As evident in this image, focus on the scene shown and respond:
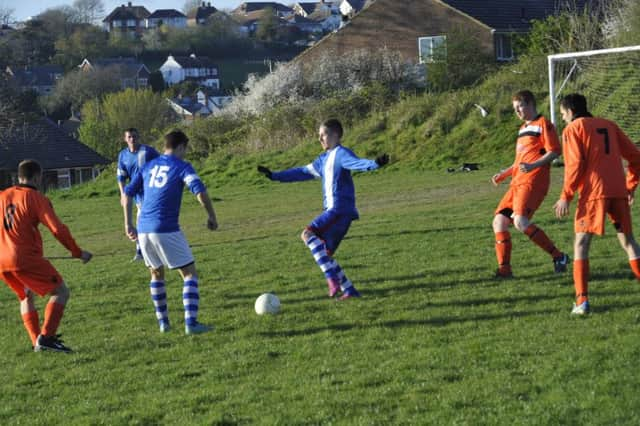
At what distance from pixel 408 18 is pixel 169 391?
Result: 164 feet

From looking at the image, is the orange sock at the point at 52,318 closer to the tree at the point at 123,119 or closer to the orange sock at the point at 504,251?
Result: the orange sock at the point at 504,251

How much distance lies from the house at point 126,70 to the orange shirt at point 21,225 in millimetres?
84918

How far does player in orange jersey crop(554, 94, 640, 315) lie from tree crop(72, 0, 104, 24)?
118 meters

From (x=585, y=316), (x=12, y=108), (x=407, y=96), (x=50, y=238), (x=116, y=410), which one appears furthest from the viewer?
(x=12, y=108)

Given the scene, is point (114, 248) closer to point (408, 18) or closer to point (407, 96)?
point (407, 96)

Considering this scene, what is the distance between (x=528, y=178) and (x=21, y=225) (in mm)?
5234

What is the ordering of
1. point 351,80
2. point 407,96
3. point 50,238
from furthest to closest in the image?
point 351,80
point 407,96
point 50,238

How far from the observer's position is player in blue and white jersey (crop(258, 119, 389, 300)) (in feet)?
33.0

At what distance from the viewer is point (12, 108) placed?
54.1 m

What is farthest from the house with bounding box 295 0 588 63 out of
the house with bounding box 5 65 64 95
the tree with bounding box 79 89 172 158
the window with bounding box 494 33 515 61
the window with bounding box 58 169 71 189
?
the house with bounding box 5 65 64 95

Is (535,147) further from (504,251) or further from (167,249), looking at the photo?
(167,249)

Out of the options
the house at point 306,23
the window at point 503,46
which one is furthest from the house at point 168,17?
the window at point 503,46

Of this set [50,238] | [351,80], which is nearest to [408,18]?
[351,80]

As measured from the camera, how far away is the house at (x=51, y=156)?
6250 cm
